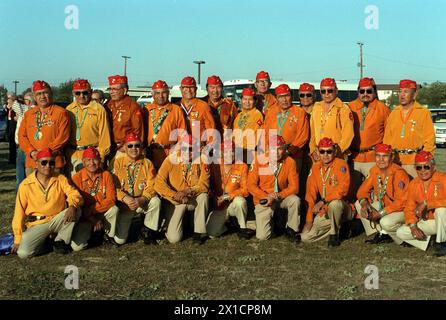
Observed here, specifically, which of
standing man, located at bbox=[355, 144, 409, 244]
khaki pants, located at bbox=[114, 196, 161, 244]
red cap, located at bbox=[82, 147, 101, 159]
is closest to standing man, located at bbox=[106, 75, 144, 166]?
red cap, located at bbox=[82, 147, 101, 159]

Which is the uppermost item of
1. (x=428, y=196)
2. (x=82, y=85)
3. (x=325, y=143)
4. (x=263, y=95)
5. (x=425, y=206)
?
(x=82, y=85)

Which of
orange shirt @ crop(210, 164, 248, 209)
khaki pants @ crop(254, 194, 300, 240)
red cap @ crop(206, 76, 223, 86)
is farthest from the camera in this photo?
red cap @ crop(206, 76, 223, 86)

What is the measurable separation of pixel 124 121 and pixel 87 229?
1.66m

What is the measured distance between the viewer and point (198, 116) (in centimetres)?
852

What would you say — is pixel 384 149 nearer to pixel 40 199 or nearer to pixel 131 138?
pixel 131 138

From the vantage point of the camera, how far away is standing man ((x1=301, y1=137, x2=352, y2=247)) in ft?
24.8

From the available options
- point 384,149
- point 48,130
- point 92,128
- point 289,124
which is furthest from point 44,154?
point 384,149

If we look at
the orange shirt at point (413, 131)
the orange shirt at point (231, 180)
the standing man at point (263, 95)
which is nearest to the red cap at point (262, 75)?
the standing man at point (263, 95)

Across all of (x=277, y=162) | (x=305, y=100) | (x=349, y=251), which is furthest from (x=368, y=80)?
(x=349, y=251)

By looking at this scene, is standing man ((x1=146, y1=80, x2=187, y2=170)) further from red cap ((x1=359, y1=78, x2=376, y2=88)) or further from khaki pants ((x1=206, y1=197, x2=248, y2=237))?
red cap ((x1=359, y1=78, x2=376, y2=88))

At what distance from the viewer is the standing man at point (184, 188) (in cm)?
774

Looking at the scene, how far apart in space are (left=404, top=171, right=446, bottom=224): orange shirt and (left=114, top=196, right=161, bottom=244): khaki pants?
10.6ft
